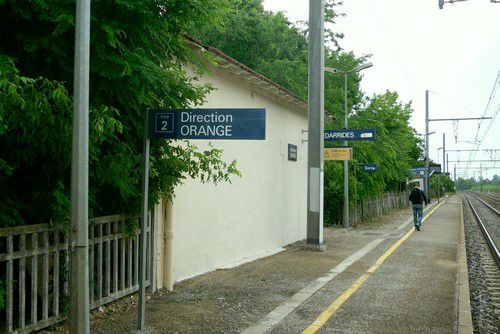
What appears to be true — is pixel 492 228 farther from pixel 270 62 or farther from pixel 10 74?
pixel 10 74

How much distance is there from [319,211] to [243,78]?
167 inches

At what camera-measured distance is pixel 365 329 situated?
229 inches

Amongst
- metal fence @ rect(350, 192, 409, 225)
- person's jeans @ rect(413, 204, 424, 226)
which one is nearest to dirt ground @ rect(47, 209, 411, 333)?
person's jeans @ rect(413, 204, 424, 226)

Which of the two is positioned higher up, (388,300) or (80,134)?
(80,134)

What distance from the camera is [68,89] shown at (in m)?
5.01

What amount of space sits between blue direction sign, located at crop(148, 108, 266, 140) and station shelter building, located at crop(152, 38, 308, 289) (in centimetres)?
190

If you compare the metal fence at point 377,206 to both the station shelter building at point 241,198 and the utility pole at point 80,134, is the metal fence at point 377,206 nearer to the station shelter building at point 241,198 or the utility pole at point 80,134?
the station shelter building at point 241,198

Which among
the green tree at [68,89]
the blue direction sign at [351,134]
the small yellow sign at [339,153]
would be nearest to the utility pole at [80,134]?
the green tree at [68,89]

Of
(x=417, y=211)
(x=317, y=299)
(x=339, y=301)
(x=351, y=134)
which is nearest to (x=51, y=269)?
(x=317, y=299)

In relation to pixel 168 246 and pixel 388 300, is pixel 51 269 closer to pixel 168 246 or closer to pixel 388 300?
pixel 168 246

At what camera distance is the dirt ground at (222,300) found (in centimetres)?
580

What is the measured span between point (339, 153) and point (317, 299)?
Answer: 9050 mm

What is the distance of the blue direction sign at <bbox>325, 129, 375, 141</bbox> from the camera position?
47.1 feet

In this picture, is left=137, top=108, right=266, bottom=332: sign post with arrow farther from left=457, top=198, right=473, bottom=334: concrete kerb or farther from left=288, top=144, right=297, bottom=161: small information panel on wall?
left=288, top=144, right=297, bottom=161: small information panel on wall
